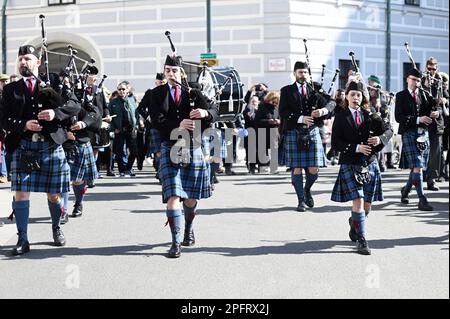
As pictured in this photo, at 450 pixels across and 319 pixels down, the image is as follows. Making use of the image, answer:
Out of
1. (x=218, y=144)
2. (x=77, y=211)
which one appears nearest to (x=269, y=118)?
(x=218, y=144)

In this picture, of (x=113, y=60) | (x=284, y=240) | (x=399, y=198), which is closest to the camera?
(x=284, y=240)

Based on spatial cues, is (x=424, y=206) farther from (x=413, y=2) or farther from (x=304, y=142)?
(x=413, y=2)

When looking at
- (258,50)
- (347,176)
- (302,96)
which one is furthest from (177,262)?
(258,50)

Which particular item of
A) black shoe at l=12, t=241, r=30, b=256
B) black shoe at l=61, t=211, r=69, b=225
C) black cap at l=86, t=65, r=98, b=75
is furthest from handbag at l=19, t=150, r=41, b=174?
black cap at l=86, t=65, r=98, b=75

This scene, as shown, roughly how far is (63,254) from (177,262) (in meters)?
1.04

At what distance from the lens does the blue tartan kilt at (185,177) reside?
670 centimetres

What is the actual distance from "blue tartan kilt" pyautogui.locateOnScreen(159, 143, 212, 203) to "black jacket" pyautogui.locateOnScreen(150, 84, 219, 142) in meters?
0.17

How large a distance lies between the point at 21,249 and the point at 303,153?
4.01 m

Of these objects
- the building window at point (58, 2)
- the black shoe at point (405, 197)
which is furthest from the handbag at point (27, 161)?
the building window at point (58, 2)

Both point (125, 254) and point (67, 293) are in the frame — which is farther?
point (125, 254)

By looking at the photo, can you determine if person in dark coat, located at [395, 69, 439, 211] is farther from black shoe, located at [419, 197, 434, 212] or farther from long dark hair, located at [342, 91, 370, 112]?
long dark hair, located at [342, 91, 370, 112]

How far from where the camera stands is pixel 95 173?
8.99 metres

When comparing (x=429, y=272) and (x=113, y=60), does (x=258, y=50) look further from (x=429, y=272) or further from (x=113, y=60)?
(x=429, y=272)

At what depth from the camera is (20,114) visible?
6.64 meters
